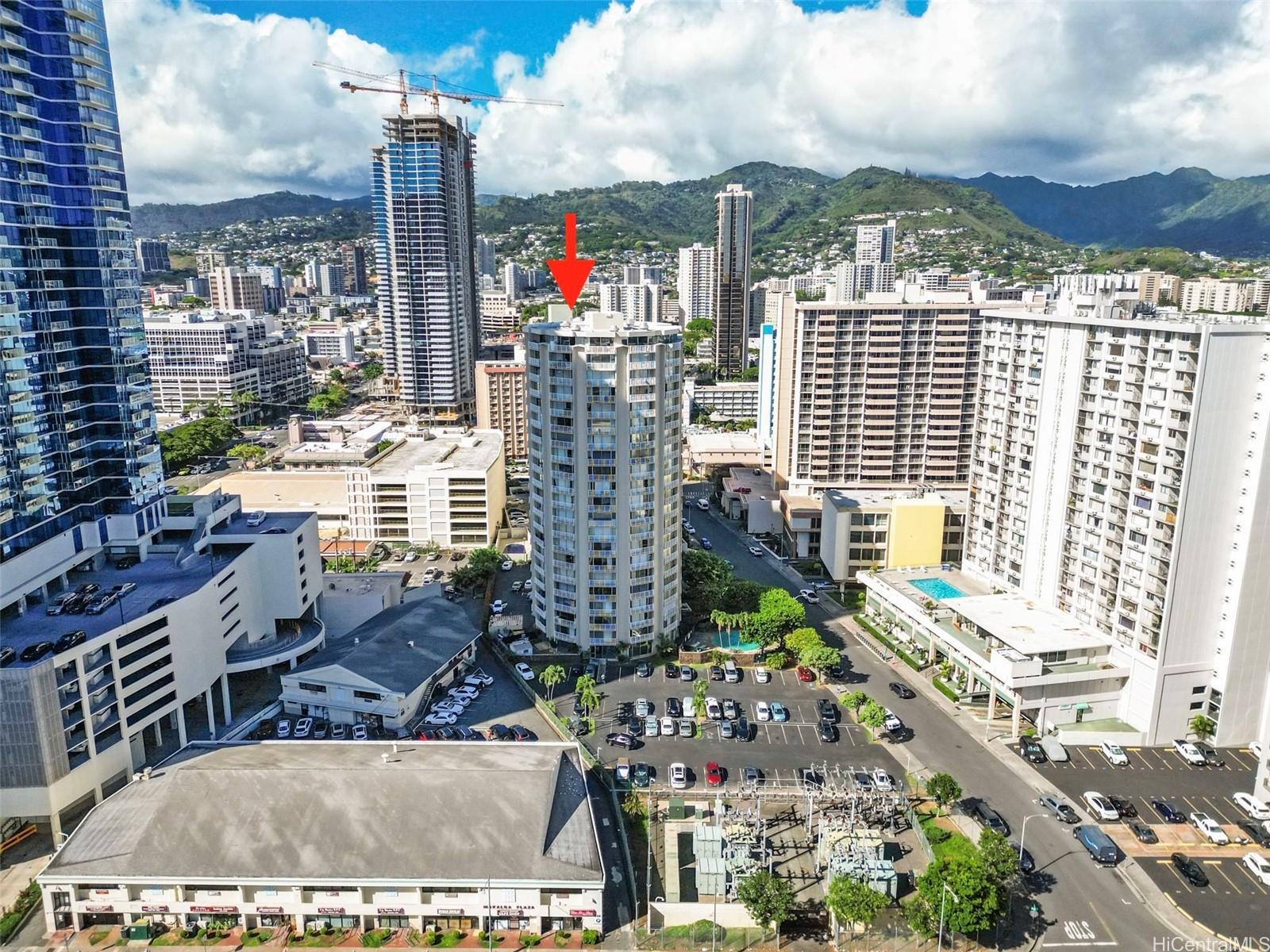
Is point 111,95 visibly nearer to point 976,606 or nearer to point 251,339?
point 976,606

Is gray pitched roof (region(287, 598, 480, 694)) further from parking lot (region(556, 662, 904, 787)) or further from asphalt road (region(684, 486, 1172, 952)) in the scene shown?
asphalt road (region(684, 486, 1172, 952))

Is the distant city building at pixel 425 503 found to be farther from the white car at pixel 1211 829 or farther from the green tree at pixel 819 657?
the white car at pixel 1211 829

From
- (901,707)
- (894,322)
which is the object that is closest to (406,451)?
(894,322)

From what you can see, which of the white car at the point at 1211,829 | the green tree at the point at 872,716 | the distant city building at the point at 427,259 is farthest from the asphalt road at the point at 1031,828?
the distant city building at the point at 427,259

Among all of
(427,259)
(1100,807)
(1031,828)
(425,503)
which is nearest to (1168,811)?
(1100,807)

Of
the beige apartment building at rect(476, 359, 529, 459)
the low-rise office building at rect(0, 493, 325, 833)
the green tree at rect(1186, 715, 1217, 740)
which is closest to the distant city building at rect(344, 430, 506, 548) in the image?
the low-rise office building at rect(0, 493, 325, 833)

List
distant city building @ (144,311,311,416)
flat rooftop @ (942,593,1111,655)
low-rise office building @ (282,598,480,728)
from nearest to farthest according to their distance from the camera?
flat rooftop @ (942,593,1111,655) → low-rise office building @ (282,598,480,728) → distant city building @ (144,311,311,416)
